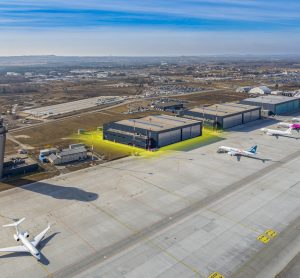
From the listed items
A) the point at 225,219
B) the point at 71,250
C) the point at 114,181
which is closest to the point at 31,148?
the point at 114,181

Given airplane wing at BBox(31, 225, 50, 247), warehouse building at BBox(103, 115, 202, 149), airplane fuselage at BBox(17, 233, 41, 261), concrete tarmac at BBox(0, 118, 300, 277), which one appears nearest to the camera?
concrete tarmac at BBox(0, 118, 300, 277)

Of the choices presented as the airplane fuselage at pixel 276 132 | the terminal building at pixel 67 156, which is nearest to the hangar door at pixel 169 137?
the terminal building at pixel 67 156

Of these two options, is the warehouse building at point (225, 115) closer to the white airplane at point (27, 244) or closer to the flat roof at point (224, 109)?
the flat roof at point (224, 109)

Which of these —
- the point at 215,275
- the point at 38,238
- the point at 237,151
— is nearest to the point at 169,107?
the point at 237,151

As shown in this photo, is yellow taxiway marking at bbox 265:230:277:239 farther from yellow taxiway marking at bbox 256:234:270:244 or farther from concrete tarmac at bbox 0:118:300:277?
yellow taxiway marking at bbox 256:234:270:244

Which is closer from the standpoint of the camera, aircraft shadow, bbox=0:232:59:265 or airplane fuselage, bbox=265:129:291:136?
aircraft shadow, bbox=0:232:59:265

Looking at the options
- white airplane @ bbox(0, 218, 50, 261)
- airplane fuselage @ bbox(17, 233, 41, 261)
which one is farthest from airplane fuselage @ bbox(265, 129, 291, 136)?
airplane fuselage @ bbox(17, 233, 41, 261)
